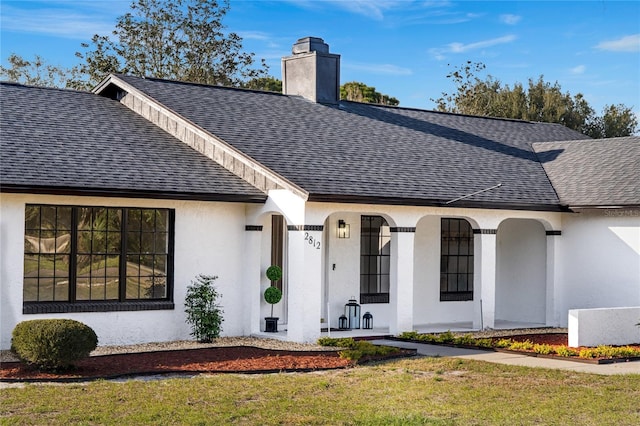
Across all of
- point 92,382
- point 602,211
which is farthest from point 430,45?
point 92,382

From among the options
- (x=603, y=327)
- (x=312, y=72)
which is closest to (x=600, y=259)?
(x=603, y=327)

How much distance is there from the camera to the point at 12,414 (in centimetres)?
981

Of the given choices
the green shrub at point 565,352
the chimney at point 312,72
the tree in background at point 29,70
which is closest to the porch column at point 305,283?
the green shrub at point 565,352

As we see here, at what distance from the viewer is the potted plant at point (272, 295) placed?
18.3m

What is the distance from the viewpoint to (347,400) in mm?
11039

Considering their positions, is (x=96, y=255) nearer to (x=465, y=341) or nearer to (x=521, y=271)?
(x=465, y=341)

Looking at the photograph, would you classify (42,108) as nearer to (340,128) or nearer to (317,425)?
(340,128)

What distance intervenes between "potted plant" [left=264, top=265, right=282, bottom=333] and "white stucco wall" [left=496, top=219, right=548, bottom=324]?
23.0 feet

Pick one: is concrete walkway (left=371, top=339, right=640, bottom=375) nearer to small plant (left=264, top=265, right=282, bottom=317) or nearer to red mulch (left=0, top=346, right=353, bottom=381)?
red mulch (left=0, top=346, right=353, bottom=381)

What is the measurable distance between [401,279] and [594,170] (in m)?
6.66

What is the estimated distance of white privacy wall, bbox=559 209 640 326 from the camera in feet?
65.6

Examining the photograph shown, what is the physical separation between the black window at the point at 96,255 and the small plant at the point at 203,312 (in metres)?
0.47

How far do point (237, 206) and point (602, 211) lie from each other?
28.3 feet

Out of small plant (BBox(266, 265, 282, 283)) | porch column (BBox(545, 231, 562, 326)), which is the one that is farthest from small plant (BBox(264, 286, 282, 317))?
porch column (BBox(545, 231, 562, 326))
